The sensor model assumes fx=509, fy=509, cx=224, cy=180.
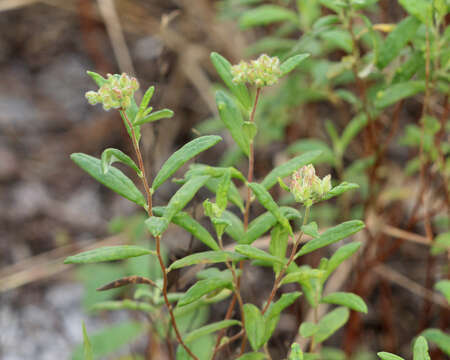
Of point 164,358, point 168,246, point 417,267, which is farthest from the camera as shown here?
point 417,267

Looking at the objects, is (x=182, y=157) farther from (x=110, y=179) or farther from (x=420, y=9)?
(x=420, y=9)

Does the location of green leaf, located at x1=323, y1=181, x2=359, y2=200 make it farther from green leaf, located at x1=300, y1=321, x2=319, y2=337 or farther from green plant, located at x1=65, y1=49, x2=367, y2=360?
green leaf, located at x1=300, y1=321, x2=319, y2=337

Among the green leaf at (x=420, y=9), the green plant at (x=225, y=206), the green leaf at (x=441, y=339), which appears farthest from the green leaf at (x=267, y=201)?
the green leaf at (x=420, y=9)

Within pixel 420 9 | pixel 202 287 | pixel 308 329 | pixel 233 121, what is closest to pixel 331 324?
pixel 308 329

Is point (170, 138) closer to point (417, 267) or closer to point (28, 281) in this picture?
point (28, 281)

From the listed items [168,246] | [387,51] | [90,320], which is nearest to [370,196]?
[387,51]

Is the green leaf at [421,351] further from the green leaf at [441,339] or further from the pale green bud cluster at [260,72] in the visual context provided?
the pale green bud cluster at [260,72]
